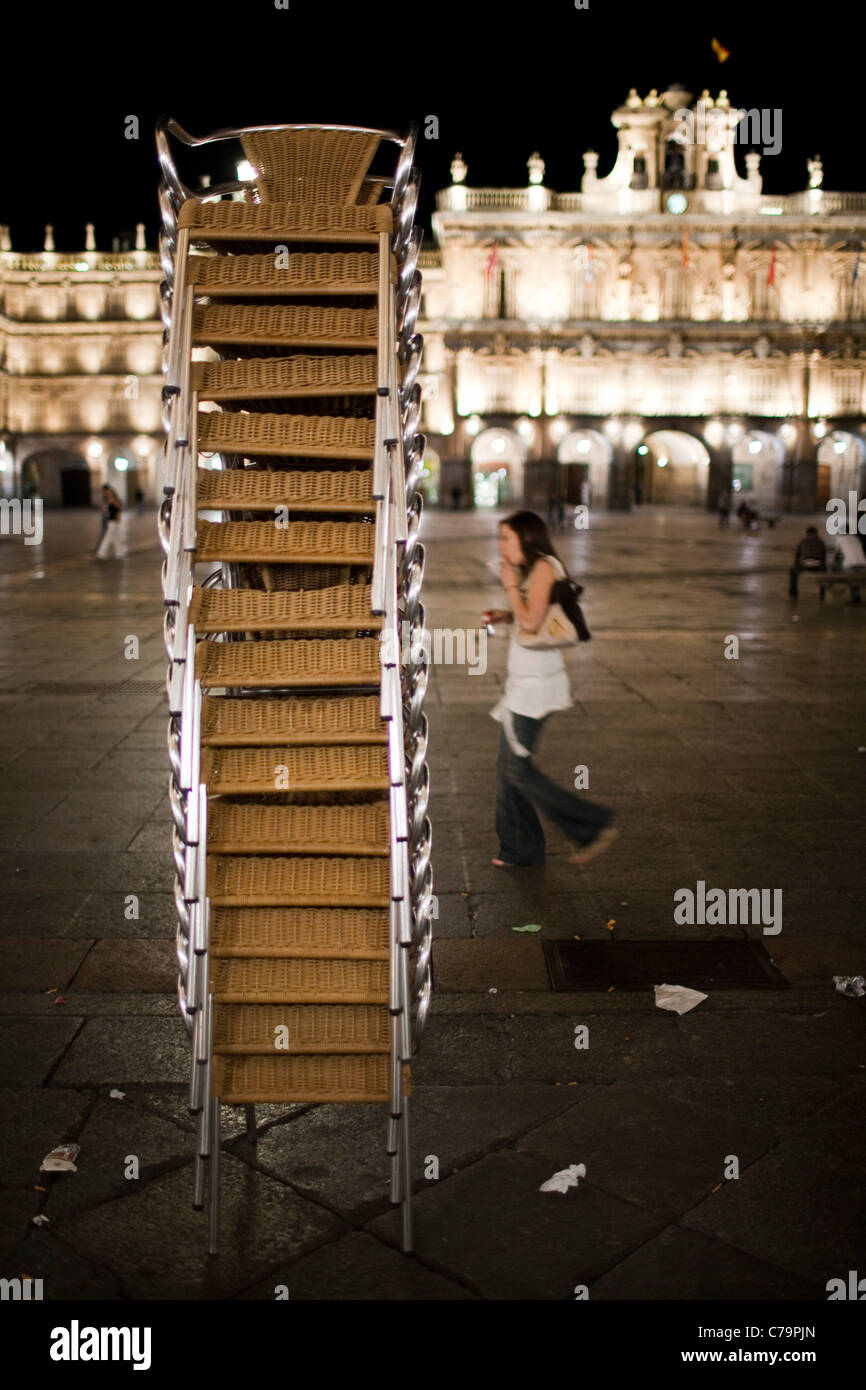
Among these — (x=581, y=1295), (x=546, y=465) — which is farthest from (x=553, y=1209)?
(x=546, y=465)

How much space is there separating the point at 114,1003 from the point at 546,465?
52628 millimetres

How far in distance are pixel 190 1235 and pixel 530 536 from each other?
342 cm

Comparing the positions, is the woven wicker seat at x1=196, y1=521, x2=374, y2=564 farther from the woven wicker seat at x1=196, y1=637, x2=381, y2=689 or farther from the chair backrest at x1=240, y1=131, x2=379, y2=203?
the chair backrest at x1=240, y1=131, x2=379, y2=203

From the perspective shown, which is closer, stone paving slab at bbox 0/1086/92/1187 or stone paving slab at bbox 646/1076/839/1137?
stone paving slab at bbox 0/1086/92/1187

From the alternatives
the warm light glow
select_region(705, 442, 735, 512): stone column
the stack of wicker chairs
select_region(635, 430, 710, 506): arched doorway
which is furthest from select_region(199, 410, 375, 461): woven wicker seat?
select_region(635, 430, 710, 506): arched doorway

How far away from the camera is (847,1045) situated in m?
4.07

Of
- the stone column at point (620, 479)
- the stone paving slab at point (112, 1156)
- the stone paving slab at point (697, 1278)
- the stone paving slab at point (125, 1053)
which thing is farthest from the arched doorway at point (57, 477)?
the stone paving slab at point (697, 1278)

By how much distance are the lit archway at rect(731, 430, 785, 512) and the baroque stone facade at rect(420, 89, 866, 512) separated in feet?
0.37

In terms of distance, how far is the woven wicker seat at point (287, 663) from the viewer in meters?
3.03

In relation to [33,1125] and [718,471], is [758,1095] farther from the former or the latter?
[718,471]

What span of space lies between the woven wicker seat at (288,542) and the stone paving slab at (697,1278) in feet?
5.79

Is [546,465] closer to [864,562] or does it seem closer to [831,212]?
[831,212]

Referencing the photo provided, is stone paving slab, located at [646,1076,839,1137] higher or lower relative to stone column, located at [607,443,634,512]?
lower

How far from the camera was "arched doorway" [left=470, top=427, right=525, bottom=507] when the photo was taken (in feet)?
187
